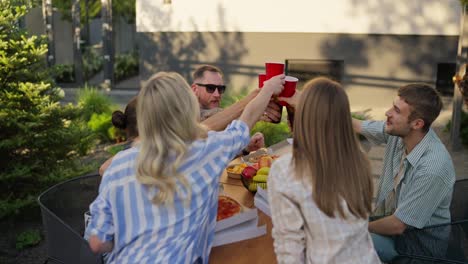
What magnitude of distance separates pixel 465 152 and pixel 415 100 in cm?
580

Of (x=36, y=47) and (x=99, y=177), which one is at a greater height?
(x=36, y=47)

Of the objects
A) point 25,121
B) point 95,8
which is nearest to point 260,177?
point 25,121

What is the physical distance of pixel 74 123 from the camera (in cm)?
606

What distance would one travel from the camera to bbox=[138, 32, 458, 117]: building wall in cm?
1091

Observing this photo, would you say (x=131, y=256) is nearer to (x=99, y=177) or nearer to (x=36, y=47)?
(x=99, y=177)

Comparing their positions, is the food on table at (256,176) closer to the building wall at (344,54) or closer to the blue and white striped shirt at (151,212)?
the blue and white striped shirt at (151,212)

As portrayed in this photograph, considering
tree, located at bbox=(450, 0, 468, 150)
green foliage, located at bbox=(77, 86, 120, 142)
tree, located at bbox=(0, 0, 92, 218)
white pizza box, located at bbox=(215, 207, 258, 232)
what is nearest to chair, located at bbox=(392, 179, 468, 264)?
white pizza box, located at bbox=(215, 207, 258, 232)

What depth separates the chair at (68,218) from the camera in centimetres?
246

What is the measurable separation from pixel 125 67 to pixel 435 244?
54.7 ft

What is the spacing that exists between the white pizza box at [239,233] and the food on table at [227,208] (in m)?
0.07

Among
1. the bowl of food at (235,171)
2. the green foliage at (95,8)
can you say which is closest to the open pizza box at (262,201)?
the bowl of food at (235,171)

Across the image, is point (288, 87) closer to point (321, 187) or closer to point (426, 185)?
point (426, 185)

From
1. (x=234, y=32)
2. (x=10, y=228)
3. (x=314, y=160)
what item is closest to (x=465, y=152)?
(x=234, y=32)

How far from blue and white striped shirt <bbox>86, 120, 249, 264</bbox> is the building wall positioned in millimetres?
8744
